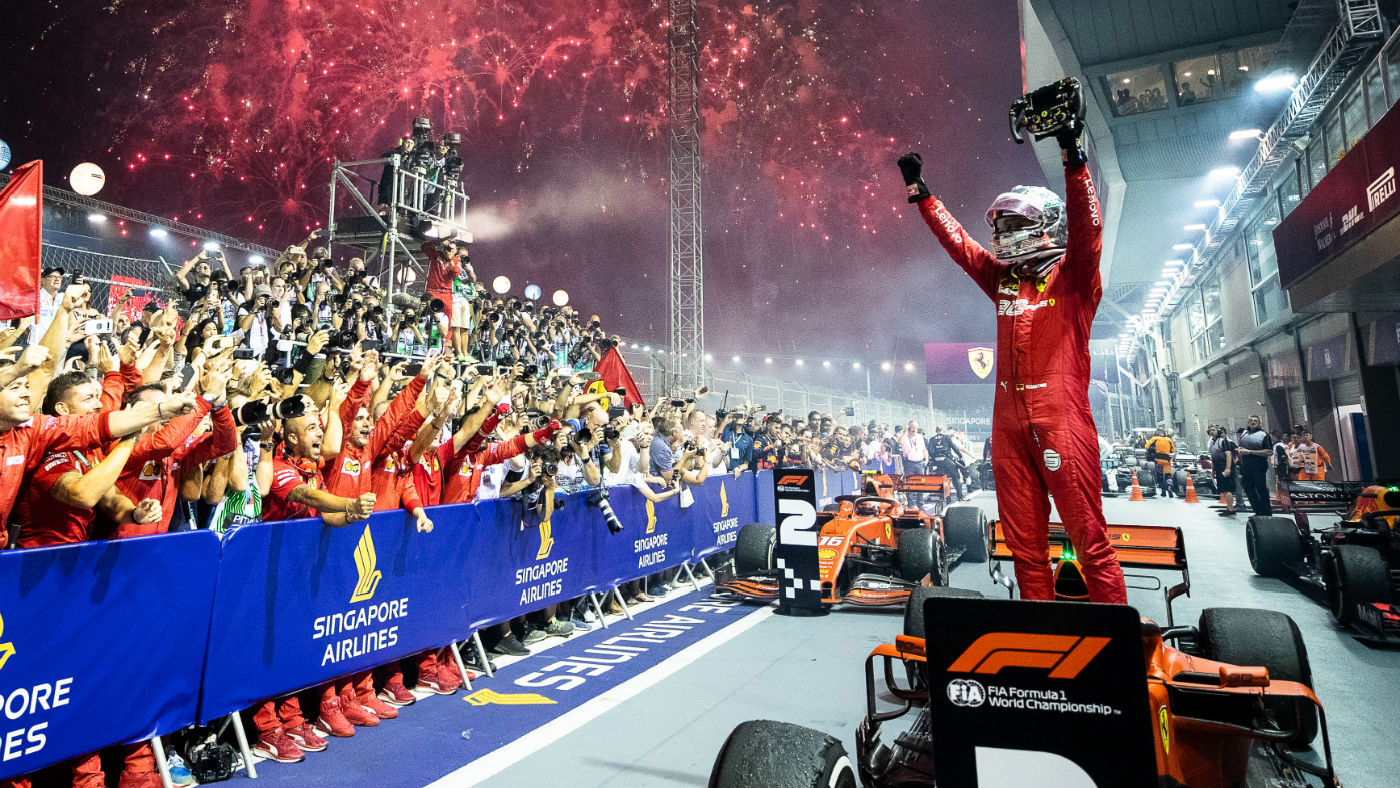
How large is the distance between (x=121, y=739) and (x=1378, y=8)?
716 inches

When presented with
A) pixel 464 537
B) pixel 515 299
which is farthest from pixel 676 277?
pixel 464 537

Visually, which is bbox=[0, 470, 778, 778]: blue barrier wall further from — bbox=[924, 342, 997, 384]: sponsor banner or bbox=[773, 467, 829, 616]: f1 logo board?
bbox=[924, 342, 997, 384]: sponsor banner

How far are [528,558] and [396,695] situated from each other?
1.45 meters

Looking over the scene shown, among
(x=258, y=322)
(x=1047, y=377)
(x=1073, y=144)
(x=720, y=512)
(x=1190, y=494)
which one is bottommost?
(x=1190, y=494)

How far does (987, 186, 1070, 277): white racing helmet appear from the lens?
3086 millimetres

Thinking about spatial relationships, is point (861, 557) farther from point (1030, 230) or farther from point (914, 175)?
point (1030, 230)

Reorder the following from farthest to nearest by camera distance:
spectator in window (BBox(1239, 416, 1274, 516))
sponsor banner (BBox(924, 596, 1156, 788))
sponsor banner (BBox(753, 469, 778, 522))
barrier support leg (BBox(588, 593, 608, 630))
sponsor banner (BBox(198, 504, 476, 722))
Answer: spectator in window (BBox(1239, 416, 1274, 516)), sponsor banner (BBox(753, 469, 778, 522)), barrier support leg (BBox(588, 593, 608, 630)), sponsor banner (BBox(198, 504, 476, 722)), sponsor banner (BBox(924, 596, 1156, 788))

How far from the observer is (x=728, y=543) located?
32.4 feet

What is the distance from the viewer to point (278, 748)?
12.1ft

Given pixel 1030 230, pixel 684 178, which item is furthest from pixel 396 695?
pixel 684 178

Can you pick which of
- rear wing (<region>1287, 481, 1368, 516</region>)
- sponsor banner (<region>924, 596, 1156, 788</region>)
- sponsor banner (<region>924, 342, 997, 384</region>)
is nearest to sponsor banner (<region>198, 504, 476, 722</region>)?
sponsor banner (<region>924, 596, 1156, 788</region>)

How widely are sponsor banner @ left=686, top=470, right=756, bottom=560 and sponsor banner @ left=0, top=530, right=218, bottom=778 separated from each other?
579 cm

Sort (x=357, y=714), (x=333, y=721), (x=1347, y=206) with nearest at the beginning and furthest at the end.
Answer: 1. (x=333, y=721)
2. (x=357, y=714)
3. (x=1347, y=206)

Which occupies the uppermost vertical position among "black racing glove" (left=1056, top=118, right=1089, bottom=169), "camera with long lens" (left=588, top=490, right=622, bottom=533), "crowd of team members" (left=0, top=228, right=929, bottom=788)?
"black racing glove" (left=1056, top=118, right=1089, bottom=169)
